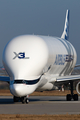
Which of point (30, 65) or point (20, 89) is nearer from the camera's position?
point (20, 89)

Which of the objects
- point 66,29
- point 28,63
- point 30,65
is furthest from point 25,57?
point 66,29

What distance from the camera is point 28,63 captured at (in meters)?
23.2

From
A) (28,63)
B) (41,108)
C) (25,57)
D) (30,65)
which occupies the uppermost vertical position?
(25,57)

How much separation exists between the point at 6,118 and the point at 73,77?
13.5 meters

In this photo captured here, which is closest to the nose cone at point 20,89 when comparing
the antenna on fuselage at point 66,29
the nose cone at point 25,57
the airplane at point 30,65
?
the airplane at point 30,65

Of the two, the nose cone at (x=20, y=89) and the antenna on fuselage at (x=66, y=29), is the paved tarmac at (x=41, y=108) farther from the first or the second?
the antenna on fuselage at (x=66, y=29)

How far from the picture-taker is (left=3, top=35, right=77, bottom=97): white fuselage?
74.0ft

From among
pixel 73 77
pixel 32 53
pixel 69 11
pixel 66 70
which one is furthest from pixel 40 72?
pixel 69 11

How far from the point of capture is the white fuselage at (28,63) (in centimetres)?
2256

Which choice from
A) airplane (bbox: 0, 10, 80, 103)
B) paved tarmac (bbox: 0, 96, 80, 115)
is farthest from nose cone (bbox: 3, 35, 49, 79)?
paved tarmac (bbox: 0, 96, 80, 115)

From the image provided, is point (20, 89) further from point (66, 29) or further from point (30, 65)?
point (66, 29)

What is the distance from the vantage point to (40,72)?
24.4m

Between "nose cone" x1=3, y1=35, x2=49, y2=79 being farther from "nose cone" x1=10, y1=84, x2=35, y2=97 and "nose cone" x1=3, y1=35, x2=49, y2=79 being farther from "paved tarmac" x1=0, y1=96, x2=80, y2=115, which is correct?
"paved tarmac" x1=0, y1=96, x2=80, y2=115

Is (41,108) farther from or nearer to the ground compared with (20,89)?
nearer to the ground
